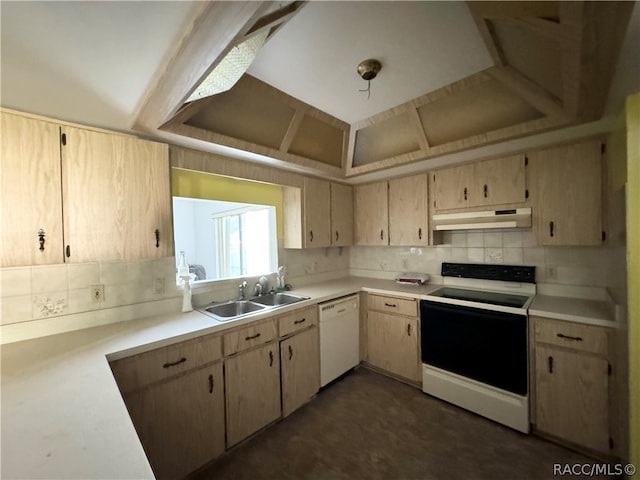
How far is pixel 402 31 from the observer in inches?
48.5

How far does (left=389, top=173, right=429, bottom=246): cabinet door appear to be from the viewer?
2678 mm

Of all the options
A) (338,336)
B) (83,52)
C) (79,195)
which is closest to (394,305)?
(338,336)

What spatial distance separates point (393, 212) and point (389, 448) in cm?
217

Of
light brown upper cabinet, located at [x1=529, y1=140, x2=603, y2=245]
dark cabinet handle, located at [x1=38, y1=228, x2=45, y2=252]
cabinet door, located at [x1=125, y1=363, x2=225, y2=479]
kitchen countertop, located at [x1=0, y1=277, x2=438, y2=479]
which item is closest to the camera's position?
kitchen countertop, located at [x1=0, y1=277, x2=438, y2=479]

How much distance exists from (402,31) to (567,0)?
65 cm

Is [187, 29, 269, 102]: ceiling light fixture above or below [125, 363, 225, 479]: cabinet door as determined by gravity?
above

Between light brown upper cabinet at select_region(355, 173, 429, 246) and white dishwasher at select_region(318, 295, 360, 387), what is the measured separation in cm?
83

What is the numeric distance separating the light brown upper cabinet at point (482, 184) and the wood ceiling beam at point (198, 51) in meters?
2.24

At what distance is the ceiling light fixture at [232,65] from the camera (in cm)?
103

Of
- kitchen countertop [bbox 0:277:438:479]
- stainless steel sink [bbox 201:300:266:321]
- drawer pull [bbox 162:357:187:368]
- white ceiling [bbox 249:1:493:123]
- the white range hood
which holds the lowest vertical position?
drawer pull [bbox 162:357:187:368]

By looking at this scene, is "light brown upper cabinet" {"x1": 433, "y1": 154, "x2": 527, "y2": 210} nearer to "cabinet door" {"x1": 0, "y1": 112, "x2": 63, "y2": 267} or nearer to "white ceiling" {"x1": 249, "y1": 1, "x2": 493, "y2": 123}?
"white ceiling" {"x1": 249, "y1": 1, "x2": 493, "y2": 123}

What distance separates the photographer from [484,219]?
230cm

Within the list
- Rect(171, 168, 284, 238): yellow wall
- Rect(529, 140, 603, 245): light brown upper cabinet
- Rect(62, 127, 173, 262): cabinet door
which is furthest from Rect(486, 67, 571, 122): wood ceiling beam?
Rect(62, 127, 173, 262): cabinet door

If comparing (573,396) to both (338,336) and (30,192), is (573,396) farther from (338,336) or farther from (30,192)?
(30,192)
